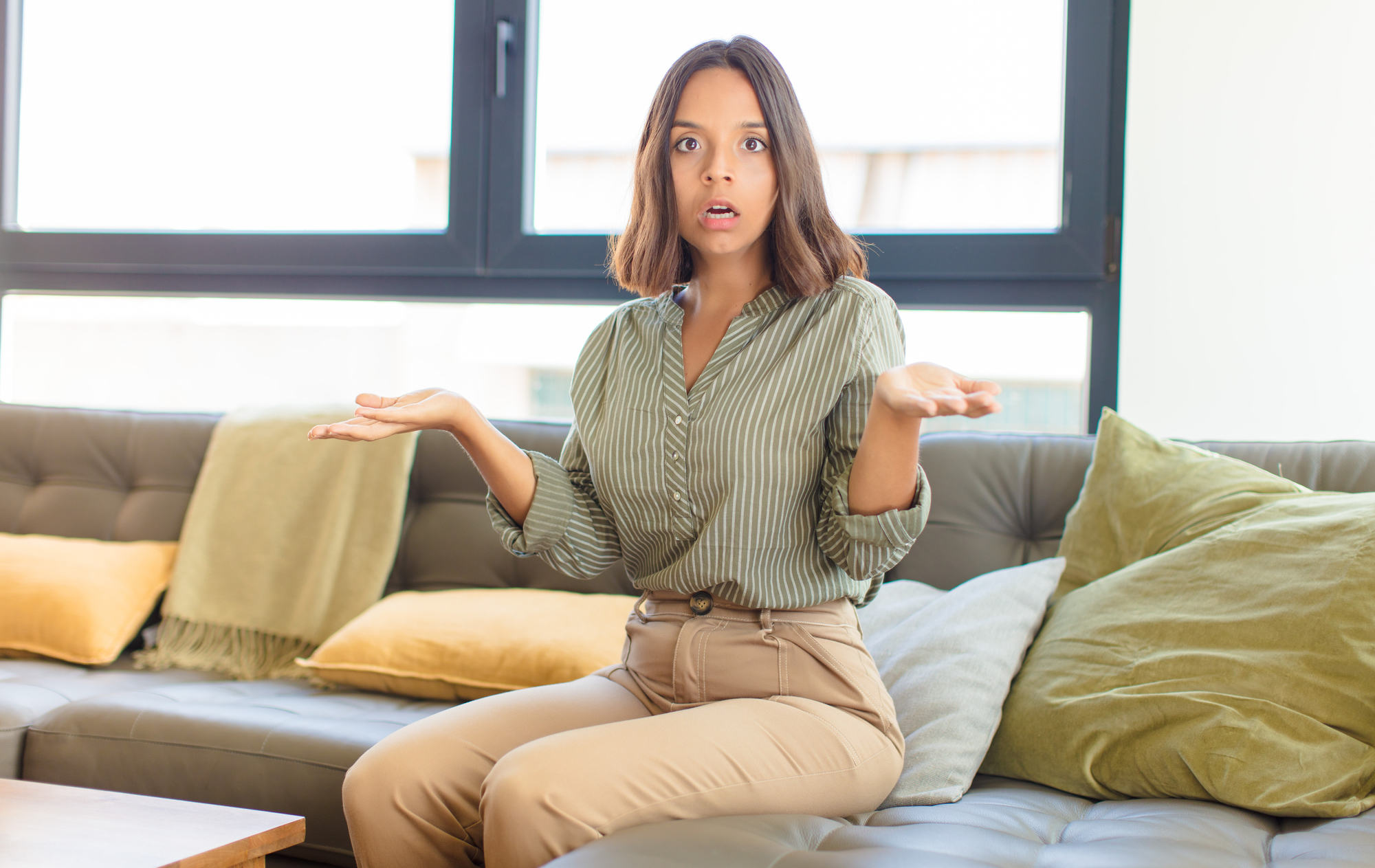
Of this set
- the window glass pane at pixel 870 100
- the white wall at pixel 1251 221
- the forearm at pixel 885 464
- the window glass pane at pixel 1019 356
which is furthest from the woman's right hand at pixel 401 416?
the white wall at pixel 1251 221

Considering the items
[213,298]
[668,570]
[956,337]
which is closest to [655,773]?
[668,570]

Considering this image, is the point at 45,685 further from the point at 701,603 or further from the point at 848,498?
the point at 848,498

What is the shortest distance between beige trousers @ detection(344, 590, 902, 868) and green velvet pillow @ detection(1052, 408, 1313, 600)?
502 millimetres

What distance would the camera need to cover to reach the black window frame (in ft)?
6.66

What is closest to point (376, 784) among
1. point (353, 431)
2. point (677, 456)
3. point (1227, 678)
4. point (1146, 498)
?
point (353, 431)

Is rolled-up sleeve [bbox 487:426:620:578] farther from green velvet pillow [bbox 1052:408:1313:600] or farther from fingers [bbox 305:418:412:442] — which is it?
green velvet pillow [bbox 1052:408:1313:600]

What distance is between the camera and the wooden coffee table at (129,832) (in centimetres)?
95

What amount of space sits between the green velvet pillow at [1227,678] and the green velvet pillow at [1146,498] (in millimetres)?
57

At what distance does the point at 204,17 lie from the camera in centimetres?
272

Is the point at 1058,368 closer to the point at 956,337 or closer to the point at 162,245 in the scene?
the point at 956,337

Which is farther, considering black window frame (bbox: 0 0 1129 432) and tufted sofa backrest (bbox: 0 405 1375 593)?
black window frame (bbox: 0 0 1129 432)

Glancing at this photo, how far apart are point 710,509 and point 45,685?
126 centimetres

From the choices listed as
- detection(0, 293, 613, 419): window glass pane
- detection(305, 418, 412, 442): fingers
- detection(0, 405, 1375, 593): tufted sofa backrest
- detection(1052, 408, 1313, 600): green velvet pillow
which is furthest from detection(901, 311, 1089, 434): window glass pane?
detection(305, 418, 412, 442): fingers

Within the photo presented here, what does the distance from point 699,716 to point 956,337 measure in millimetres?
1392
